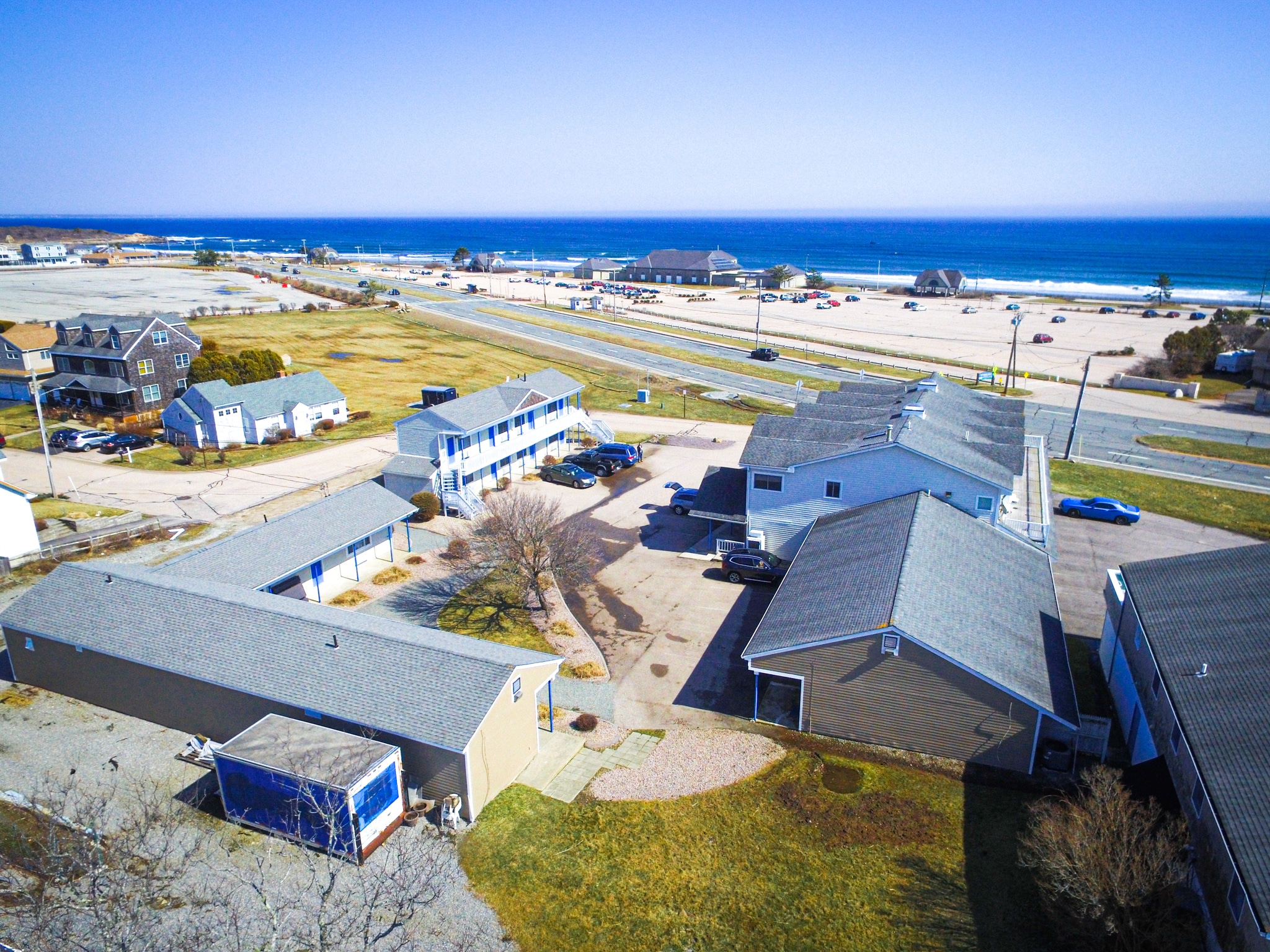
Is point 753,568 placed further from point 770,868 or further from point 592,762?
point 770,868

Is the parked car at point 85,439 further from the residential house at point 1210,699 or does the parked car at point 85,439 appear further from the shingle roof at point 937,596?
the residential house at point 1210,699

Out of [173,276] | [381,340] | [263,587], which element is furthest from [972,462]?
[173,276]

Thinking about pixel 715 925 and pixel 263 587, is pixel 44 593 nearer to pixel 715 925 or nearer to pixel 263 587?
pixel 263 587

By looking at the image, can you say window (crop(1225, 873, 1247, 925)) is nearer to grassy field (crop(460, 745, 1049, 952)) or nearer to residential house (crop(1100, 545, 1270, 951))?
residential house (crop(1100, 545, 1270, 951))

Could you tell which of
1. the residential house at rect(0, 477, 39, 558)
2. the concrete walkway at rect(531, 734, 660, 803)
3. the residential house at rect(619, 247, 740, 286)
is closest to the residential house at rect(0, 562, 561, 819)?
the concrete walkway at rect(531, 734, 660, 803)

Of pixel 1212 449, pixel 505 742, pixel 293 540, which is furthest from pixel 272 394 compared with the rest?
pixel 1212 449

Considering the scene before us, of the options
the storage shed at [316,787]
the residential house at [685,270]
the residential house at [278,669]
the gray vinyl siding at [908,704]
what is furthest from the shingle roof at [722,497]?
the residential house at [685,270]
